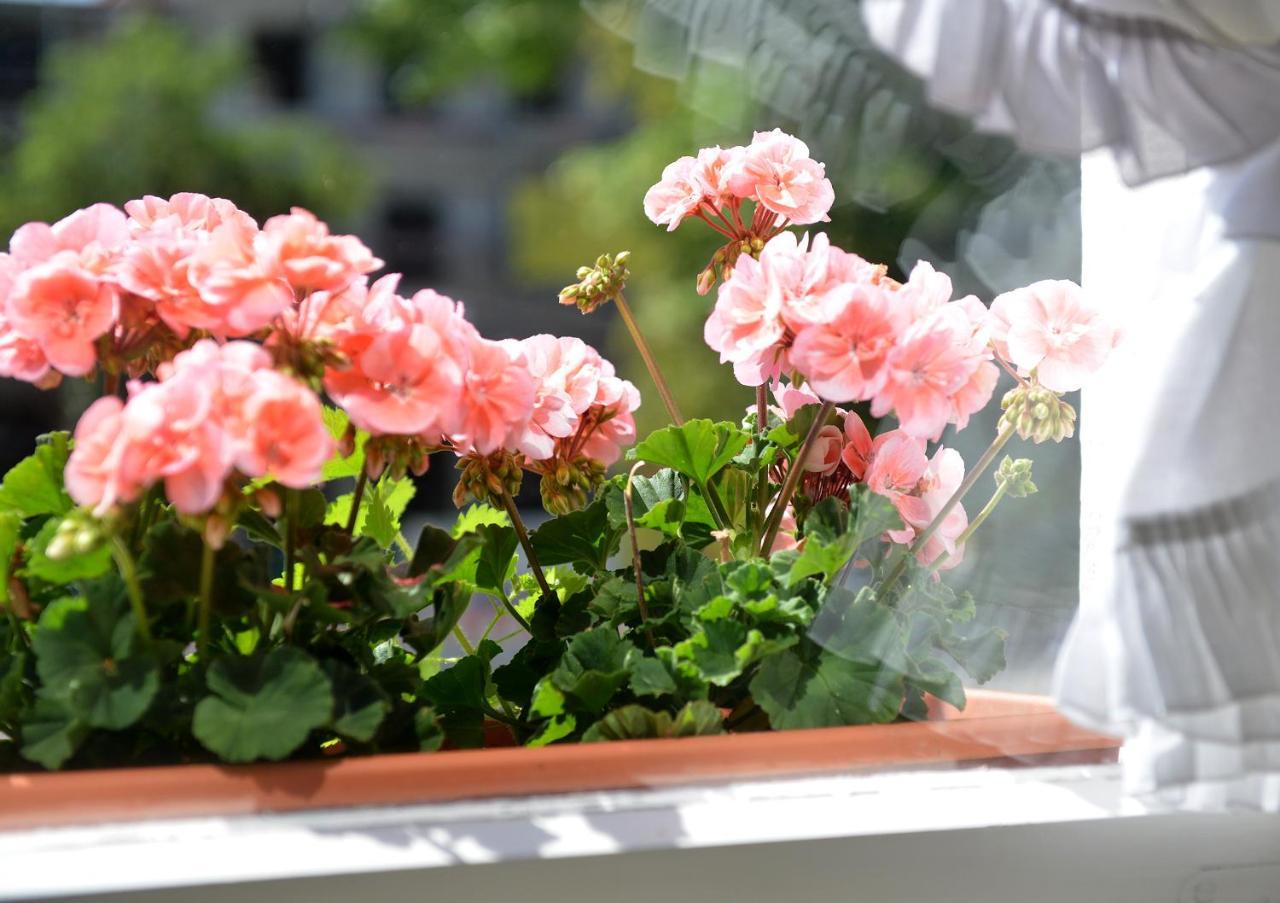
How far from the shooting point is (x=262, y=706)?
60 cm

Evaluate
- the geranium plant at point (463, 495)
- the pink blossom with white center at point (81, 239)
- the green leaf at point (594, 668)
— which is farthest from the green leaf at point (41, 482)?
the green leaf at point (594, 668)

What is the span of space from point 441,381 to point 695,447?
0.23 metres

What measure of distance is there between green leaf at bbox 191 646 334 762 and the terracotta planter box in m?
0.02

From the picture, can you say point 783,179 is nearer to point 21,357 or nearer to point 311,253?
point 311,253

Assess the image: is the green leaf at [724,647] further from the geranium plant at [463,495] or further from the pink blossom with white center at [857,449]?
the pink blossom with white center at [857,449]

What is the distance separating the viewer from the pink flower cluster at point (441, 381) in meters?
0.63

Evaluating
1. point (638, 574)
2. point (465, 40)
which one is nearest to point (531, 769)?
point (638, 574)

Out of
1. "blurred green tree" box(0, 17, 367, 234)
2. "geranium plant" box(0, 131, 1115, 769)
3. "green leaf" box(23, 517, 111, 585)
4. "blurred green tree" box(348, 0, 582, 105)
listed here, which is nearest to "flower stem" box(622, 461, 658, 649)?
"geranium plant" box(0, 131, 1115, 769)

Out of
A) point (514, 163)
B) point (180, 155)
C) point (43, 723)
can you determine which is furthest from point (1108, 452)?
point (514, 163)

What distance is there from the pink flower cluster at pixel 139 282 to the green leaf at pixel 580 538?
0.25 meters

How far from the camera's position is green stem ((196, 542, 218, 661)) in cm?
63

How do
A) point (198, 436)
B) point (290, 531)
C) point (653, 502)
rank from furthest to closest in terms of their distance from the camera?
point (653, 502) < point (290, 531) < point (198, 436)

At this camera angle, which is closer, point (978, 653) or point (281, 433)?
point (281, 433)

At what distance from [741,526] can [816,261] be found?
227mm
